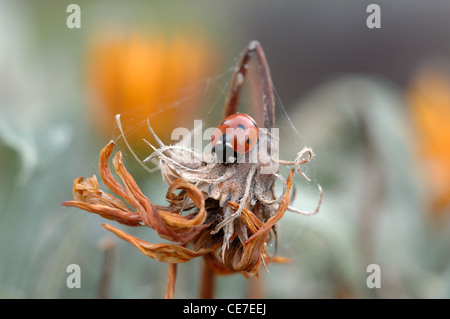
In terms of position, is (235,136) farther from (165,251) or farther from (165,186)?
(165,186)

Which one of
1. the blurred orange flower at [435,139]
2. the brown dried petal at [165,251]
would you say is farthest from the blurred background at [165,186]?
the brown dried petal at [165,251]

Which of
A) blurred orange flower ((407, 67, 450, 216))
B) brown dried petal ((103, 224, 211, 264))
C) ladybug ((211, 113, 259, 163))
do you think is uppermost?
blurred orange flower ((407, 67, 450, 216))

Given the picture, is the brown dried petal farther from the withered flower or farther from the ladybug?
the ladybug

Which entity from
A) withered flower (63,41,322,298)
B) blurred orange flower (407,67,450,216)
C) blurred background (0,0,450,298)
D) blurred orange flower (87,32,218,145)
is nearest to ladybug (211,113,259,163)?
withered flower (63,41,322,298)

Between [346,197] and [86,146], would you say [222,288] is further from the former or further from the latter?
[86,146]

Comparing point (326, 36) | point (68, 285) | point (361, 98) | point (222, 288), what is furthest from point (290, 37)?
point (68, 285)

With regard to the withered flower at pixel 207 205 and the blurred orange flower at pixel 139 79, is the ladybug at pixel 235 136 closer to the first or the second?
the withered flower at pixel 207 205

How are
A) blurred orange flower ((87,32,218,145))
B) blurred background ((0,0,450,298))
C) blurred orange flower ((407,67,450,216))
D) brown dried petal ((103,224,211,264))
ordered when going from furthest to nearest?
blurred orange flower ((407,67,450,216))
blurred orange flower ((87,32,218,145))
blurred background ((0,0,450,298))
brown dried petal ((103,224,211,264))
